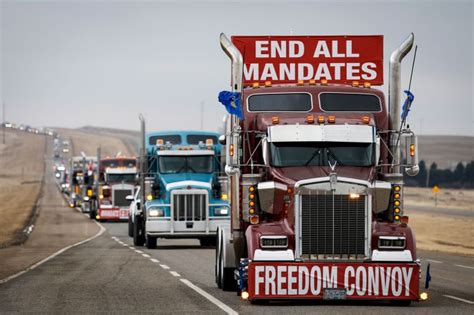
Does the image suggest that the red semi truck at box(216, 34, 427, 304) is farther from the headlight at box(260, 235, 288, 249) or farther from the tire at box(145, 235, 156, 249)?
the tire at box(145, 235, 156, 249)

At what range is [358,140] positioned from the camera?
19188 millimetres

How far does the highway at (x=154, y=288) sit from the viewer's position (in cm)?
1770

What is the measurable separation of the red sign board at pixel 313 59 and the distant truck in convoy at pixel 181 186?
1624cm

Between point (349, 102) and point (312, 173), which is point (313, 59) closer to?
point (349, 102)

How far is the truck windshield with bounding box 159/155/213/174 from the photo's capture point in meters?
39.4

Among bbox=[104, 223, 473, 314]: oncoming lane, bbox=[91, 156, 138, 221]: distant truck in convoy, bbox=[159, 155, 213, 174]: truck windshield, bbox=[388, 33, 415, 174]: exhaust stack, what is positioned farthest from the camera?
bbox=[91, 156, 138, 221]: distant truck in convoy

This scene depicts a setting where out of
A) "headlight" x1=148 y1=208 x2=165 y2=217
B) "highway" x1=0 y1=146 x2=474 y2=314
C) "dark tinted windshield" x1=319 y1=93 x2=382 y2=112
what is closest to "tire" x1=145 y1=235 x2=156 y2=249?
"headlight" x1=148 y1=208 x2=165 y2=217

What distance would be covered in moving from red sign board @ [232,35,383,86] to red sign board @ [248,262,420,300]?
4.59m

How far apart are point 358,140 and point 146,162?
21039mm

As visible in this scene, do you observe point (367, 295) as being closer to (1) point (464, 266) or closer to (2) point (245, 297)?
(2) point (245, 297)

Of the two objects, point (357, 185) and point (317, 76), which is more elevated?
point (317, 76)

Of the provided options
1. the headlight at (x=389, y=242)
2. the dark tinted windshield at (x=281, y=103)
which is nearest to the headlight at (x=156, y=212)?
the dark tinted windshield at (x=281, y=103)

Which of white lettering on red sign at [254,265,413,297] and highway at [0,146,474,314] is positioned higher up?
white lettering on red sign at [254,265,413,297]

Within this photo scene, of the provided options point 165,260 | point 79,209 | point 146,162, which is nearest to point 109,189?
point 79,209
